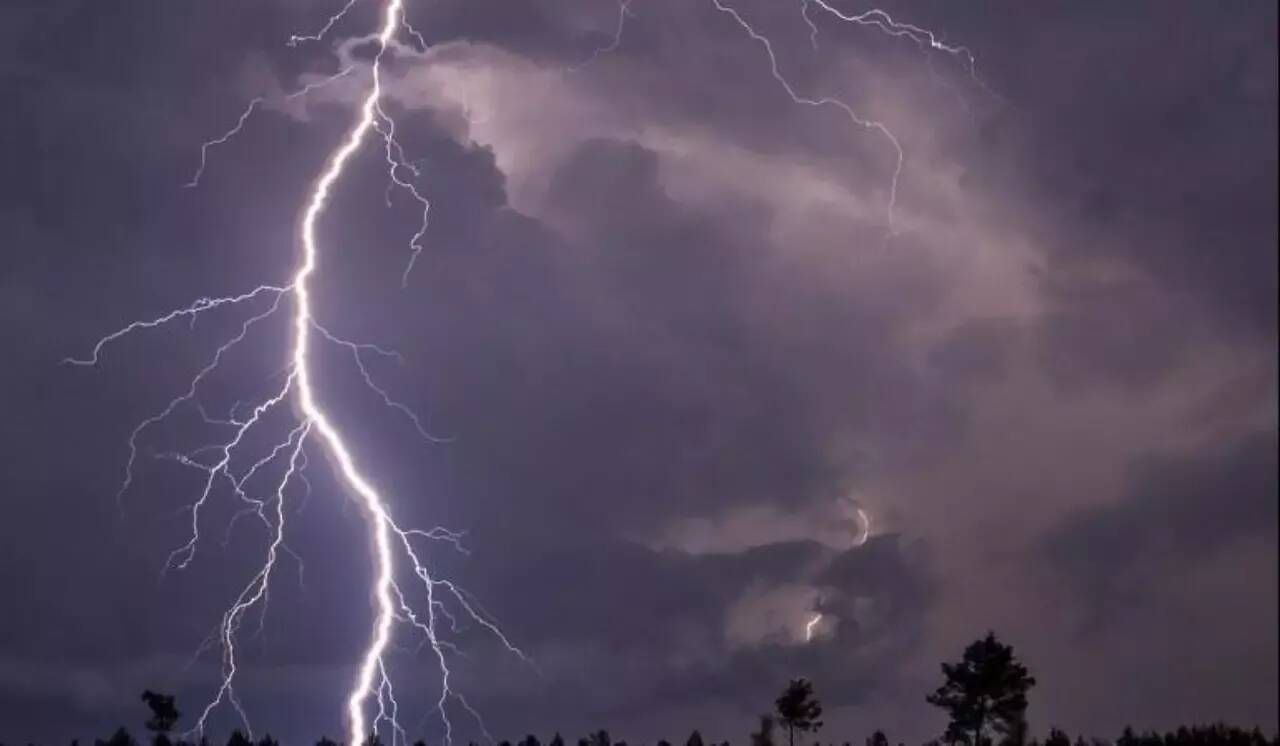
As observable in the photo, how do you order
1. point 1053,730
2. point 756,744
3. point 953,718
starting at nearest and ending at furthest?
point 953,718, point 756,744, point 1053,730

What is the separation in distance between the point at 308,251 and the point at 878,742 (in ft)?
108

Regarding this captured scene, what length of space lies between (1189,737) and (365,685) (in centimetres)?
3306

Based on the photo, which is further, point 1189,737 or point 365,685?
point 1189,737

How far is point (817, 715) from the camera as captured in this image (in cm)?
5284

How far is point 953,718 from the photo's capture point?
46719 mm

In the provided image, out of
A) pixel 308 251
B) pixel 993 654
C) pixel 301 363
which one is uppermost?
pixel 308 251

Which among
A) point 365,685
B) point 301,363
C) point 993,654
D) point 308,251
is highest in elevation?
point 308,251

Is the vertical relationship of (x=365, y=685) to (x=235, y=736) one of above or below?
below

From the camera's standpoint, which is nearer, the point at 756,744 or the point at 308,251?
the point at 308,251

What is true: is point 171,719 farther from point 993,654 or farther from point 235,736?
point 993,654

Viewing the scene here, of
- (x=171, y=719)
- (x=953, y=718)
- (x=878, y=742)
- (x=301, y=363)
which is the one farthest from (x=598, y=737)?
(x=301, y=363)

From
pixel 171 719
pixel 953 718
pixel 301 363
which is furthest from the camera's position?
pixel 171 719

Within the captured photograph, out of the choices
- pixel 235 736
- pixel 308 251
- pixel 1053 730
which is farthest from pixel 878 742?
pixel 308 251

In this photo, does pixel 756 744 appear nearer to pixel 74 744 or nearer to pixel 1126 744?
pixel 1126 744
